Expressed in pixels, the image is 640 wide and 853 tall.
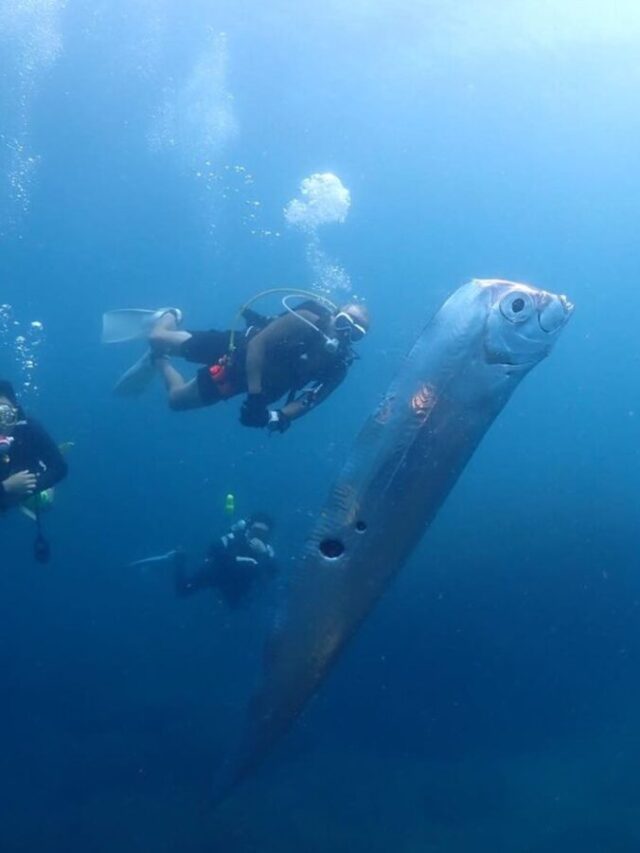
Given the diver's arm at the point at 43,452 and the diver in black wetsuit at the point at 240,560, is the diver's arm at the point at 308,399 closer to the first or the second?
the diver's arm at the point at 43,452

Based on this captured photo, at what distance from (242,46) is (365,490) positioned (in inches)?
1278

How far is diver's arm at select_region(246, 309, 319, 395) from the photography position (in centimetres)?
648

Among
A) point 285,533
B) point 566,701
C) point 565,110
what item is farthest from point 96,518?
point 565,110

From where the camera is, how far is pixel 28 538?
25.7 m

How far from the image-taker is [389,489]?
315 centimetres

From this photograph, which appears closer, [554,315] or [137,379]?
[554,315]

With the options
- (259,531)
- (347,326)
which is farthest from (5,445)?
(259,531)

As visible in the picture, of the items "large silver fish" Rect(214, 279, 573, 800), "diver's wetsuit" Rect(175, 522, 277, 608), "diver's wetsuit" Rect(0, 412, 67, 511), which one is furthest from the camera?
"diver's wetsuit" Rect(175, 522, 277, 608)

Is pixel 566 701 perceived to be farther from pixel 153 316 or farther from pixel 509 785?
pixel 153 316

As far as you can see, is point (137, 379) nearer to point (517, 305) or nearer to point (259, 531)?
point (259, 531)

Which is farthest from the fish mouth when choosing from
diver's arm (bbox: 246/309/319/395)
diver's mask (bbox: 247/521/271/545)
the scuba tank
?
diver's mask (bbox: 247/521/271/545)

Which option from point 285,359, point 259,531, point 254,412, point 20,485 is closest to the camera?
point 254,412

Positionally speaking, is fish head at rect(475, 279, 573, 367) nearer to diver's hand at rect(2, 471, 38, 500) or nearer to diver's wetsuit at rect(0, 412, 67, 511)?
diver's hand at rect(2, 471, 38, 500)

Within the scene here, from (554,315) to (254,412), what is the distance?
11.5 feet
